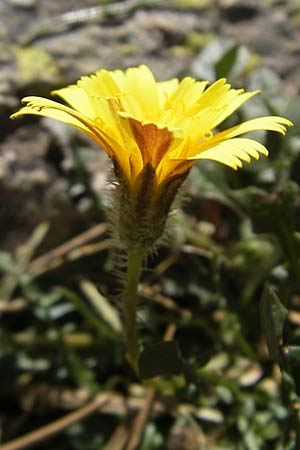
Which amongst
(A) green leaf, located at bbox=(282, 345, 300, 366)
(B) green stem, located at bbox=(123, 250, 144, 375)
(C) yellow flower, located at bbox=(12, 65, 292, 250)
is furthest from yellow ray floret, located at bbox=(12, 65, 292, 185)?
(A) green leaf, located at bbox=(282, 345, 300, 366)

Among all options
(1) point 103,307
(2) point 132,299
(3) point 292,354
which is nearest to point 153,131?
(2) point 132,299

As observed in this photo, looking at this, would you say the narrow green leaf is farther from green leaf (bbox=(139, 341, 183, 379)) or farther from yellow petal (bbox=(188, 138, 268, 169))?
yellow petal (bbox=(188, 138, 268, 169))

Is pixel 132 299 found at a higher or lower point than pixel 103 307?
higher

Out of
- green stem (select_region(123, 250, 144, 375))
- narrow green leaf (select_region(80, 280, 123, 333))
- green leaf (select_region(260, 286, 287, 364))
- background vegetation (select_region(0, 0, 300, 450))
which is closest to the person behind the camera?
green leaf (select_region(260, 286, 287, 364))

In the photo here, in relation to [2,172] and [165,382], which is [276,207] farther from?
[2,172]

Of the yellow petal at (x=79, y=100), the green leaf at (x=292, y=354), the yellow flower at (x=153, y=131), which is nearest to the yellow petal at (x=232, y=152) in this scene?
the yellow flower at (x=153, y=131)

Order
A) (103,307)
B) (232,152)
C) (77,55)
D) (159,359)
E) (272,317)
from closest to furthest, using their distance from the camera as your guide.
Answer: (232,152)
(272,317)
(159,359)
(103,307)
(77,55)

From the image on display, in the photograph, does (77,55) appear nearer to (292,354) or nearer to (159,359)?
(159,359)
